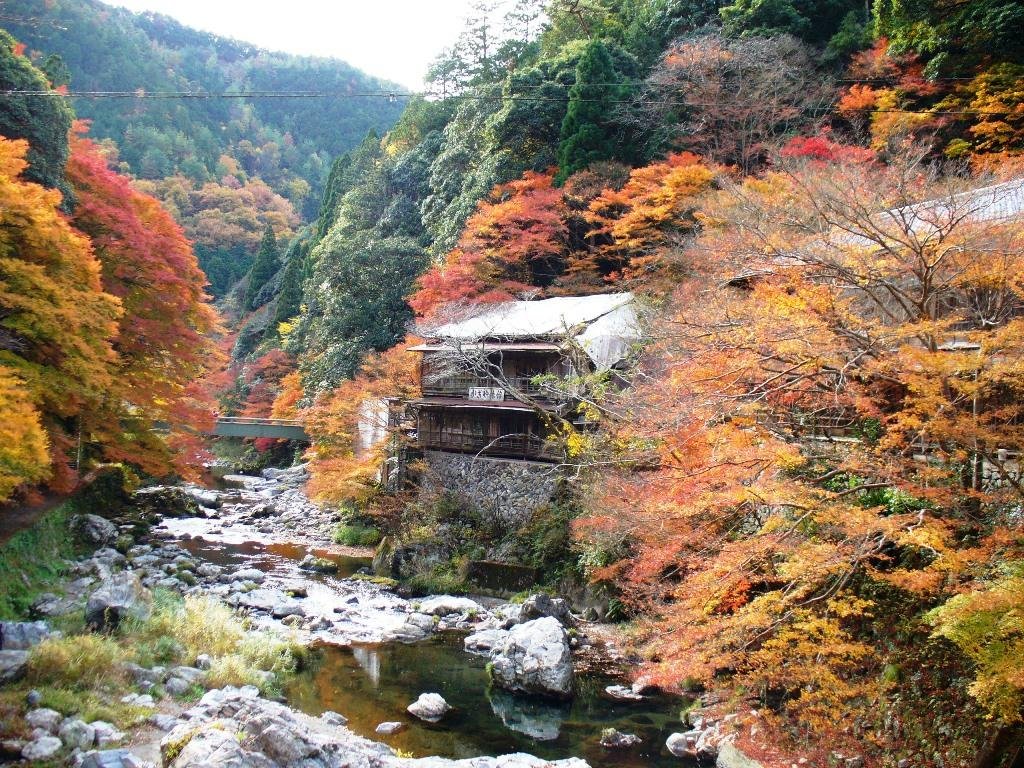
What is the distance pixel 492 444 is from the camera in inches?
780

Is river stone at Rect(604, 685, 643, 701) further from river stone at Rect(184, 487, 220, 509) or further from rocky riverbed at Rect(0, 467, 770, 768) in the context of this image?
river stone at Rect(184, 487, 220, 509)

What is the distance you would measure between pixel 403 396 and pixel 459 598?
7.67 m

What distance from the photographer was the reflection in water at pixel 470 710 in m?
10.0

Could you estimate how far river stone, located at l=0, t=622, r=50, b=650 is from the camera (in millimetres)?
9789

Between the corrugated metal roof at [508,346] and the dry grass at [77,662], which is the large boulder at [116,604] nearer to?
the dry grass at [77,662]

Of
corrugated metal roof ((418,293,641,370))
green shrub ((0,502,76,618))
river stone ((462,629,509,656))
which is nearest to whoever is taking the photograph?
green shrub ((0,502,76,618))

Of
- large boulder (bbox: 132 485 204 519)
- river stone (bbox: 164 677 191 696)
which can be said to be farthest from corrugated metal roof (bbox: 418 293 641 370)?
large boulder (bbox: 132 485 204 519)

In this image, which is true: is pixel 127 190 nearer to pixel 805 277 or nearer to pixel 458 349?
pixel 458 349

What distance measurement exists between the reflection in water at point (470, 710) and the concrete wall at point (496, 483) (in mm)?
5920

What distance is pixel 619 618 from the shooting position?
15250mm

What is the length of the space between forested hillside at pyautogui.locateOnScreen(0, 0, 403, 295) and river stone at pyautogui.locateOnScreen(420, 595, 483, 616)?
38.8 m

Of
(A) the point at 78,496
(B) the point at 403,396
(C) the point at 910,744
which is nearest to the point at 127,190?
(A) the point at 78,496

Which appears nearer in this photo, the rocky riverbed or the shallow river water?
the rocky riverbed

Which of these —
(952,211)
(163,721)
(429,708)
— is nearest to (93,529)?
(163,721)
